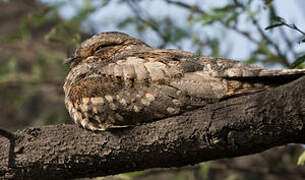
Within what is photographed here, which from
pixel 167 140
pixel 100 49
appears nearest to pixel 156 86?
pixel 167 140

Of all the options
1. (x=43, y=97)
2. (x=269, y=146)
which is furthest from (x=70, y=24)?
(x=43, y=97)

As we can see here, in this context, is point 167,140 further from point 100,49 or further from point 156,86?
point 100,49

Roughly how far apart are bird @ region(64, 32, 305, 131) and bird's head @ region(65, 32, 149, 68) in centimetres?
47

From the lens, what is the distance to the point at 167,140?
2529 mm

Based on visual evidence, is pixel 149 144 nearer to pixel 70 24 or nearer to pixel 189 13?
pixel 189 13

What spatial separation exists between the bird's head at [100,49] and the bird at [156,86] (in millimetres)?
474

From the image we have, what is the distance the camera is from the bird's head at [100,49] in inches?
147

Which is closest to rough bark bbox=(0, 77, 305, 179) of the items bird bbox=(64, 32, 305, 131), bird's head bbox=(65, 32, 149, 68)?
bird bbox=(64, 32, 305, 131)

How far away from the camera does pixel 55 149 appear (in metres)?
2.77

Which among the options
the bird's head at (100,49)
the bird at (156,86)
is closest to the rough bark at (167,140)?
the bird at (156,86)

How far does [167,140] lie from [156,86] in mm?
453

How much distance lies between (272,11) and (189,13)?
3.16ft

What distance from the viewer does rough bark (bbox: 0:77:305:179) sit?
2.24 meters

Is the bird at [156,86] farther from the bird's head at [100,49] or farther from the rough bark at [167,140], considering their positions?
the bird's head at [100,49]
